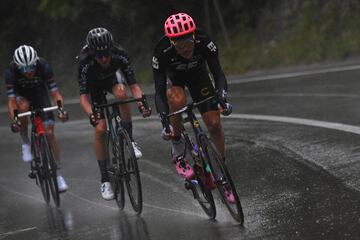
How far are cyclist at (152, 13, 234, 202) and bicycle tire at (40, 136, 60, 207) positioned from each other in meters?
2.06

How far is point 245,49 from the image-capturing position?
22484 millimetres

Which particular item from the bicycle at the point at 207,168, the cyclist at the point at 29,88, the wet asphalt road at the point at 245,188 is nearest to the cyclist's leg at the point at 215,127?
the bicycle at the point at 207,168

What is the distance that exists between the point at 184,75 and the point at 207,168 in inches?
37.2

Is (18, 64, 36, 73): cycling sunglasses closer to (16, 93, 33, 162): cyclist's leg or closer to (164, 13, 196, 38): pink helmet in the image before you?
(16, 93, 33, 162): cyclist's leg

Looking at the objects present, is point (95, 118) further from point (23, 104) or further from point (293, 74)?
point (293, 74)

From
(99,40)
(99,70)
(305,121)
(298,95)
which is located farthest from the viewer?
(298,95)

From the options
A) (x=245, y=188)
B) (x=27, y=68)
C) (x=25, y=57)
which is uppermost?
(x=25, y=57)

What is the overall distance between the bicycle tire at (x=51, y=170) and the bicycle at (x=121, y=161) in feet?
2.82

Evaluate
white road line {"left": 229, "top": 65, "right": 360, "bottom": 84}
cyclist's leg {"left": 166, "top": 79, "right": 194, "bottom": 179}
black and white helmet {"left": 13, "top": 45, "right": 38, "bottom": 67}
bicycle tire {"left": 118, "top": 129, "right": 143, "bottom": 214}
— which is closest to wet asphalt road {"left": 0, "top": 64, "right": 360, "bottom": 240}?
bicycle tire {"left": 118, "top": 129, "right": 143, "bottom": 214}

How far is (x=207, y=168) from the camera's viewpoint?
694cm

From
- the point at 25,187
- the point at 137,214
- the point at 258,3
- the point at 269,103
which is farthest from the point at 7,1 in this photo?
Result: the point at 137,214

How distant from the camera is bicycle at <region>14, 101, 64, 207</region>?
8.92 m

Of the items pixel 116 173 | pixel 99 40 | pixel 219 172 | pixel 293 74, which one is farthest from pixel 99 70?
pixel 293 74

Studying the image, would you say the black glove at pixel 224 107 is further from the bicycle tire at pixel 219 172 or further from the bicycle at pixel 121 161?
the bicycle at pixel 121 161
